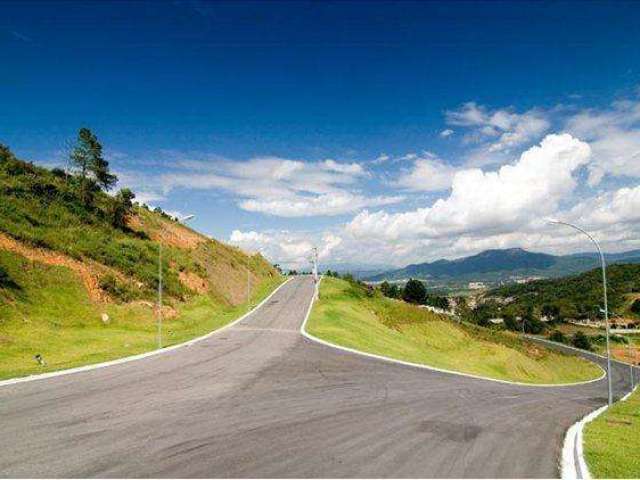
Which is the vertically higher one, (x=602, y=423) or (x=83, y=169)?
(x=83, y=169)

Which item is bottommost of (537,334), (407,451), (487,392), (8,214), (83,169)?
(537,334)

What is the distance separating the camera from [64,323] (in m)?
32.5

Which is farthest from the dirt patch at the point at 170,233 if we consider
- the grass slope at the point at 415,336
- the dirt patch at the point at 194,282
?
the grass slope at the point at 415,336

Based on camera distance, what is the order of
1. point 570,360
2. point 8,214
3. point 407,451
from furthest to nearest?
point 570,360 → point 8,214 → point 407,451

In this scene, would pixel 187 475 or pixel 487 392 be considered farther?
pixel 487 392

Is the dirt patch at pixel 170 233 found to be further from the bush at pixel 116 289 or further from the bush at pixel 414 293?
the bush at pixel 414 293

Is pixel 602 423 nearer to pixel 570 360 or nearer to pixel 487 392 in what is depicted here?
pixel 487 392

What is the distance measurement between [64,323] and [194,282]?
75.1 feet

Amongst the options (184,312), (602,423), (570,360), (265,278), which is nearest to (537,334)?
(570,360)

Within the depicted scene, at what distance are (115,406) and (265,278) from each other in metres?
77.4

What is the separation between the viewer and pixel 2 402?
13914mm

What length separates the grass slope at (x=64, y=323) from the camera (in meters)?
25.9

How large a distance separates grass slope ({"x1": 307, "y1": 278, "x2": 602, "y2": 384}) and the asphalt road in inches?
525

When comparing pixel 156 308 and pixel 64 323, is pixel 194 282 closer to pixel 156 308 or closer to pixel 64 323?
pixel 156 308
